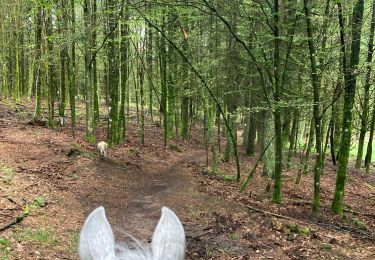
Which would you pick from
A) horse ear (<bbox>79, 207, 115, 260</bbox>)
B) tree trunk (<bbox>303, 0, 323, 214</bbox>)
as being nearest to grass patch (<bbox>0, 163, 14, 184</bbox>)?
tree trunk (<bbox>303, 0, 323, 214</bbox>)

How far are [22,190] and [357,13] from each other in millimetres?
10011

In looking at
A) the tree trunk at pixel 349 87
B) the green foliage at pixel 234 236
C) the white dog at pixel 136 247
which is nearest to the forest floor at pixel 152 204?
the green foliage at pixel 234 236

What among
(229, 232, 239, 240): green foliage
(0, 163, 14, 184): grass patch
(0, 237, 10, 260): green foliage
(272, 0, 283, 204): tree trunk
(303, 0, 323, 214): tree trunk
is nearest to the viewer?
(0, 237, 10, 260): green foliage

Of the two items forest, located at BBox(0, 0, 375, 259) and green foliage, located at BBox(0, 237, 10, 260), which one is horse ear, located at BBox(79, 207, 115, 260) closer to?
forest, located at BBox(0, 0, 375, 259)

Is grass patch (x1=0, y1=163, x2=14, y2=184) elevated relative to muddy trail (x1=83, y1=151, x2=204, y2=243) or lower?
elevated

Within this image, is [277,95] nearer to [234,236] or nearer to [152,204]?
[234,236]

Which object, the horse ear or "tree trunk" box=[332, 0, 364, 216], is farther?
"tree trunk" box=[332, 0, 364, 216]

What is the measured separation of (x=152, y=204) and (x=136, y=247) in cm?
884

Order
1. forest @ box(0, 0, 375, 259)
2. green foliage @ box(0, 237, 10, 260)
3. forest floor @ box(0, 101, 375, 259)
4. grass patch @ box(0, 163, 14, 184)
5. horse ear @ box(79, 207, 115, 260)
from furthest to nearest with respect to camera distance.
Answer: grass patch @ box(0, 163, 14, 184) → forest @ box(0, 0, 375, 259) → forest floor @ box(0, 101, 375, 259) → green foliage @ box(0, 237, 10, 260) → horse ear @ box(79, 207, 115, 260)

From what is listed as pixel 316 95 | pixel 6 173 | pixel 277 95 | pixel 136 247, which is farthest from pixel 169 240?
pixel 6 173

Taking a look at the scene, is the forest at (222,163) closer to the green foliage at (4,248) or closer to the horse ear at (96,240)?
the green foliage at (4,248)

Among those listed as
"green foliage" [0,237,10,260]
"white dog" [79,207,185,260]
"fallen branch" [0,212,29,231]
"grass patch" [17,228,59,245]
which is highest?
"white dog" [79,207,185,260]

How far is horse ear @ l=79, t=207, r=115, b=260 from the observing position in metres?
1.54

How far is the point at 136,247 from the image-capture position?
69.2 inches
